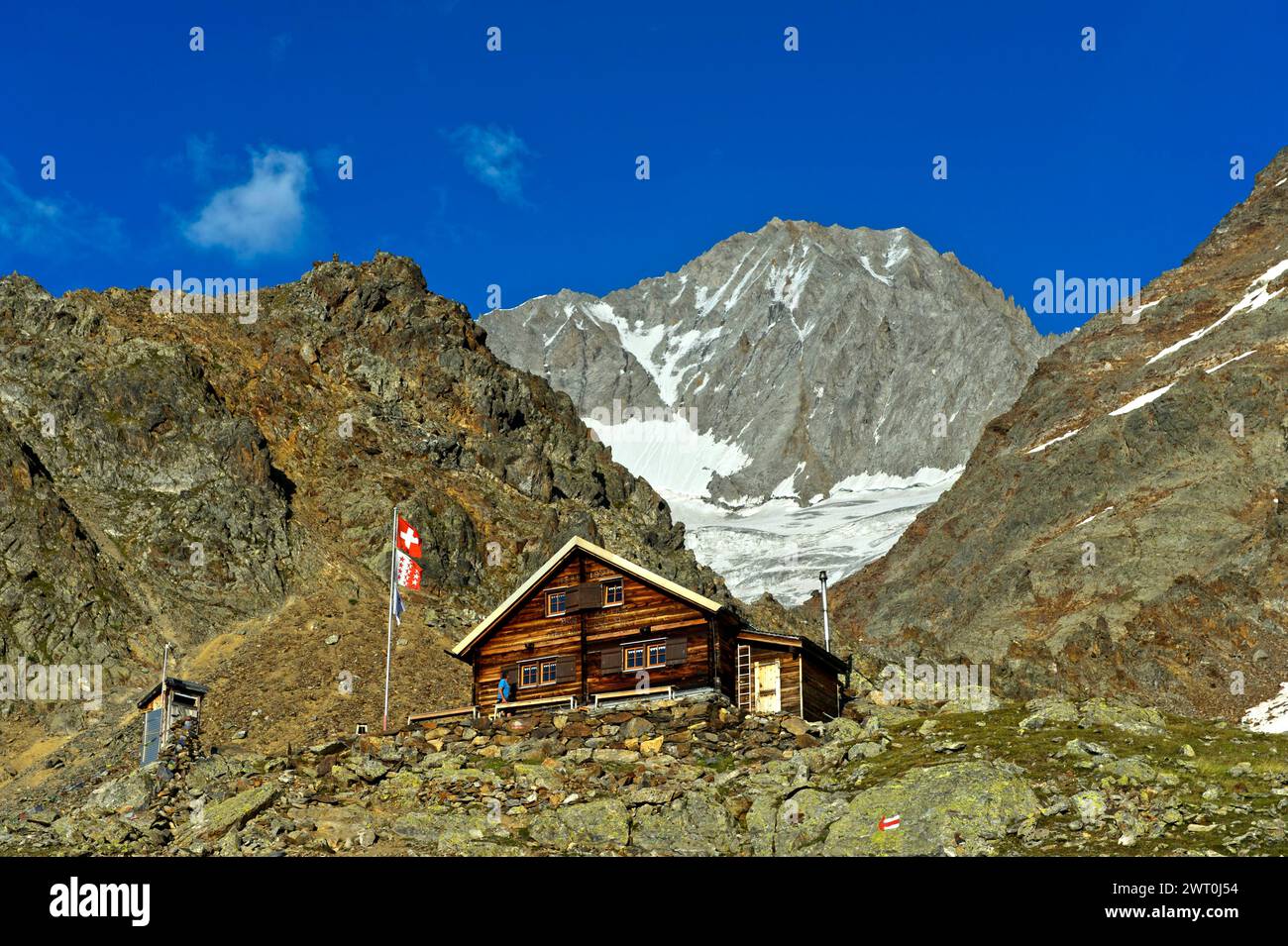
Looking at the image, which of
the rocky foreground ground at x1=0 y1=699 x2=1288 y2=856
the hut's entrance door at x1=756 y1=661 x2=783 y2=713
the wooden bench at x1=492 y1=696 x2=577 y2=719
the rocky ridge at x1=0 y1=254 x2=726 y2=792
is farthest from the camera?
the rocky ridge at x1=0 y1=254 x2=726 y2=792

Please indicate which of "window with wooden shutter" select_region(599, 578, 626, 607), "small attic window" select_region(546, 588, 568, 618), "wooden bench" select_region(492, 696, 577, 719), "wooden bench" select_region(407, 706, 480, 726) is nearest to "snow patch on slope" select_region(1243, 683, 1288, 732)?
"window with wooden shutter" select_region(599, 578, 626, 607)

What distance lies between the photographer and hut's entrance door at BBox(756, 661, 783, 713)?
4862 centimetres

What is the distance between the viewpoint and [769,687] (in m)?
48.9

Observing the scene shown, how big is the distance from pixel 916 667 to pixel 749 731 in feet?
148

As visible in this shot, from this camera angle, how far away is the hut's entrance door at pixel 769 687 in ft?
160

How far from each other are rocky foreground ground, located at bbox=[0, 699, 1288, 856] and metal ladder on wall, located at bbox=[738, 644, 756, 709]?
3016 mm

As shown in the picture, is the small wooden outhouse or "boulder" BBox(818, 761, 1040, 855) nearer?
"boulder" BBox(818, 761, 1040, 855)

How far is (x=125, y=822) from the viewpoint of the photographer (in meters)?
39.1

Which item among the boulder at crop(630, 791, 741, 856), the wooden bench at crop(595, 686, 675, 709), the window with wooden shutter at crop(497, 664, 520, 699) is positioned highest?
the window with wooden shutter at crop(497, 664, 520, 699)

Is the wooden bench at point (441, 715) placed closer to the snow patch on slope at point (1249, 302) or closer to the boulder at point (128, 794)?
the boulder at point (128, 794)

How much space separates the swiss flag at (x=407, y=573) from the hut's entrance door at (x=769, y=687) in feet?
48.0

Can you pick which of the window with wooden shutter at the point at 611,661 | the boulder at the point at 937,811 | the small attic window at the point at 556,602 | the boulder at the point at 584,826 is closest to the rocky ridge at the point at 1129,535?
the small attic window at the point at 556,602

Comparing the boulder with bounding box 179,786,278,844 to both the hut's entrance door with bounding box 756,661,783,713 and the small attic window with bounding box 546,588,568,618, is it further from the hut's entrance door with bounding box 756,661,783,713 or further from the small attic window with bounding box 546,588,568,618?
the hut's entrance door with bounding box 756,661,783,713
